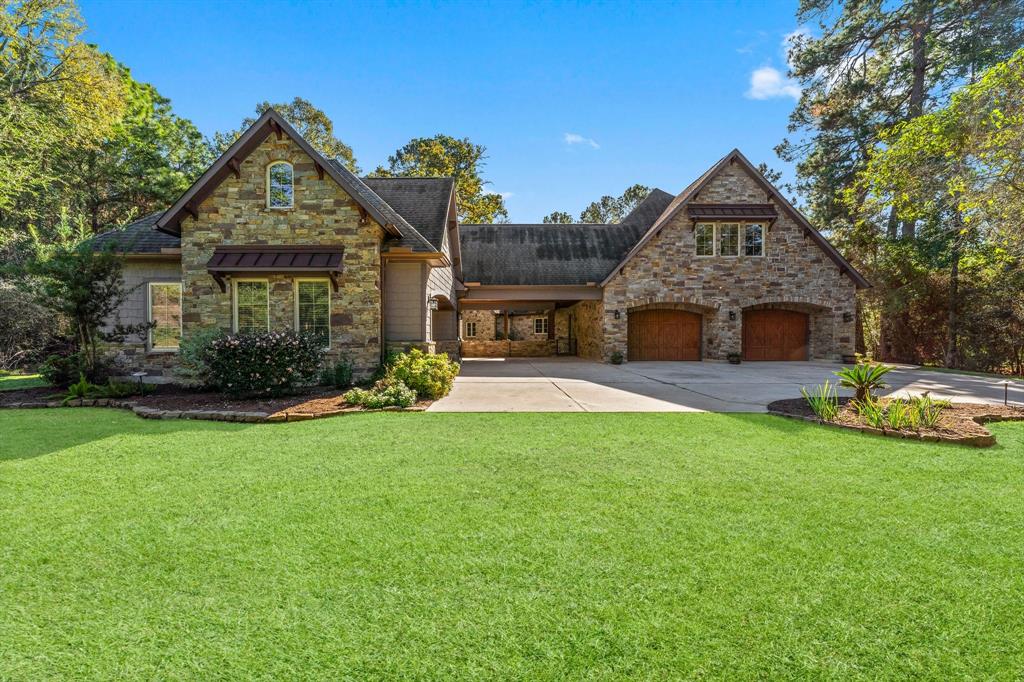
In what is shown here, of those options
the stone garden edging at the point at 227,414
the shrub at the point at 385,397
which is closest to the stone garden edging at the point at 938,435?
the stone garden edging at the point at 227,414

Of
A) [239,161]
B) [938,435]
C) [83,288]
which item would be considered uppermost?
[239,161]

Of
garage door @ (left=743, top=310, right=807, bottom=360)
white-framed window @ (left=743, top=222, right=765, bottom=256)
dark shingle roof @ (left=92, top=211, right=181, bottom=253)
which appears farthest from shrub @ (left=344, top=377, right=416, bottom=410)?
garage door @ (left=743, top=310, right=807, bottom=360)

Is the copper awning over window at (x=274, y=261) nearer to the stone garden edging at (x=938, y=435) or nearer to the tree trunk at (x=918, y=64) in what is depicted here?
the stone garden edging at (x=938, y=435)

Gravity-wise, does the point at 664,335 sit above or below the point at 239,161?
below

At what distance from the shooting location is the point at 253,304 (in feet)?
38.4

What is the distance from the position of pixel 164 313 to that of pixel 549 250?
48.3 feet

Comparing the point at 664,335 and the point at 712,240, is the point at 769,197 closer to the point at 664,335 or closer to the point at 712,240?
the point at 712,240

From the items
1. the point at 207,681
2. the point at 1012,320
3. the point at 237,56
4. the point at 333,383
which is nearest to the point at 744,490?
the point at 207,681

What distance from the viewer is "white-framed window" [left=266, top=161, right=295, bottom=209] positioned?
37.6 feet

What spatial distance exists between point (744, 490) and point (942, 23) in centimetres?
2590

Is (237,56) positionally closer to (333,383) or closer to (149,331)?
(149,331)

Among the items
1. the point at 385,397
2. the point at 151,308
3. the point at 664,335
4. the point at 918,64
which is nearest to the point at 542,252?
the point at 664,335

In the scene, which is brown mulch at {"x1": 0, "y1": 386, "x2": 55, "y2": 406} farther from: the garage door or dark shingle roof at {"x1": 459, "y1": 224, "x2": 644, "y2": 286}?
the garage door

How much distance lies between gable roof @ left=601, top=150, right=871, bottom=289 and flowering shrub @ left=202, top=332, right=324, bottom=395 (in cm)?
1269
